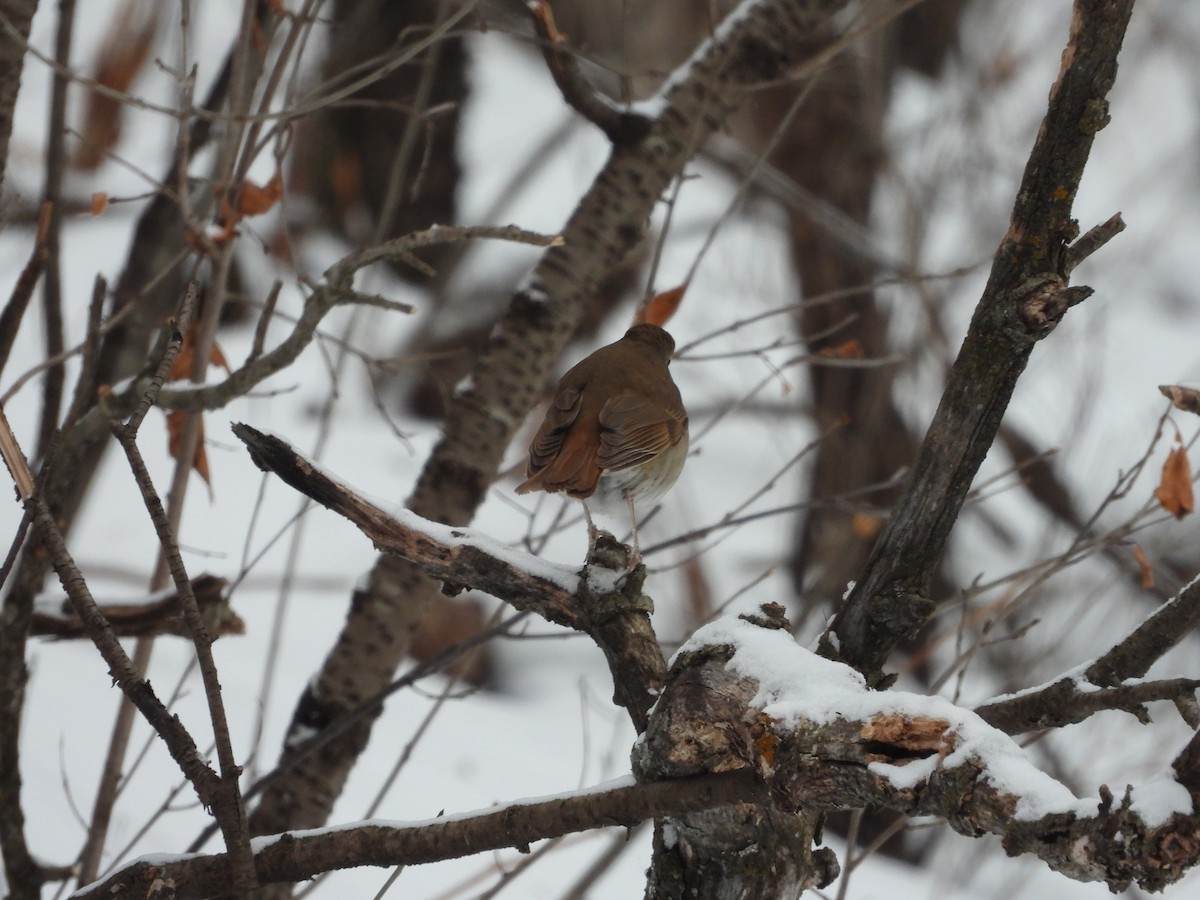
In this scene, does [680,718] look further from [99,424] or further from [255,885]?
[99,424]

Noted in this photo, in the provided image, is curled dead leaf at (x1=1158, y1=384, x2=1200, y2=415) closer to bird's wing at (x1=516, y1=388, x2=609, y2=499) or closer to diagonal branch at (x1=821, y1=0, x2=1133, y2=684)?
diagonal branch at (x1=821, y1=0, x2=1133, y2=684)

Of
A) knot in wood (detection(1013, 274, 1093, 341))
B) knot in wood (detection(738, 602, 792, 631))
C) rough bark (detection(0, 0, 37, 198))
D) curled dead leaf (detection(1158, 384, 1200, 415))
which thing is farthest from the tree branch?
rough bark (detection(0, 0, 37, 198))

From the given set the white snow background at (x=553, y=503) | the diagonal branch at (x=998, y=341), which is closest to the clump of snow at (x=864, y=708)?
the diagonal branch at (x=998, y=341)

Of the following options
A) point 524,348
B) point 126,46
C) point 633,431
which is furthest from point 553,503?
point 633,431

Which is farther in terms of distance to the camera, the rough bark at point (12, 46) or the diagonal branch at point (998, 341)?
the rough bark at point (12, 46)

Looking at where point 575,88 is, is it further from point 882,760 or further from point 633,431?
point 882,760

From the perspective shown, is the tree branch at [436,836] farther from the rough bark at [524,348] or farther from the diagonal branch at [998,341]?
the rough bark at [524,348]

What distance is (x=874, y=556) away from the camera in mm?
2053

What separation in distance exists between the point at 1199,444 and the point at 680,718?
22.3 ft

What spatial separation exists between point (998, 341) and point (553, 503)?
6.82m

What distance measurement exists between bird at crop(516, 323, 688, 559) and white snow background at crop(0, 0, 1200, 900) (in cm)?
36

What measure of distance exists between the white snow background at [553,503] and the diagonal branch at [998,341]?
115 cm

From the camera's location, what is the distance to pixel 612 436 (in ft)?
9.62

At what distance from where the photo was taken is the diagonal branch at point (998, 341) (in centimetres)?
182
